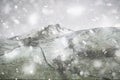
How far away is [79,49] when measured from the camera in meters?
5.40

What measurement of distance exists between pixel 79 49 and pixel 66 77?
960 mm

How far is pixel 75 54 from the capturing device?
5.30m

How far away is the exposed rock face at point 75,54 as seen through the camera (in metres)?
4.91

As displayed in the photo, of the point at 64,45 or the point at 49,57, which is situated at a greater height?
the point at 64,45

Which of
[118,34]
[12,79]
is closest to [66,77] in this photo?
[12,79]

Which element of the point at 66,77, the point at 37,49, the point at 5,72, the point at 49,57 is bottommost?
the point at 66,77

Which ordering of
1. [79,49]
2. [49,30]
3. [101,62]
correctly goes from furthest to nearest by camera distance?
[49,30], [79,49], [101,62]

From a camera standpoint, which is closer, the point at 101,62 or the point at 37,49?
the point at 101,62

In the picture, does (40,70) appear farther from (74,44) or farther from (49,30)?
(49,30)

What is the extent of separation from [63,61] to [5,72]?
1.54m

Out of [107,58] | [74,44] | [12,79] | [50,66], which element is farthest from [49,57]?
[107,58]

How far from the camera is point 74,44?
18.3ft

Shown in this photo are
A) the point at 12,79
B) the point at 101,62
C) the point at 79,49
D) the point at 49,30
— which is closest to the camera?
the point at 12,79

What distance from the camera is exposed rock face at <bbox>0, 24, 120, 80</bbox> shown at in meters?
4.91
